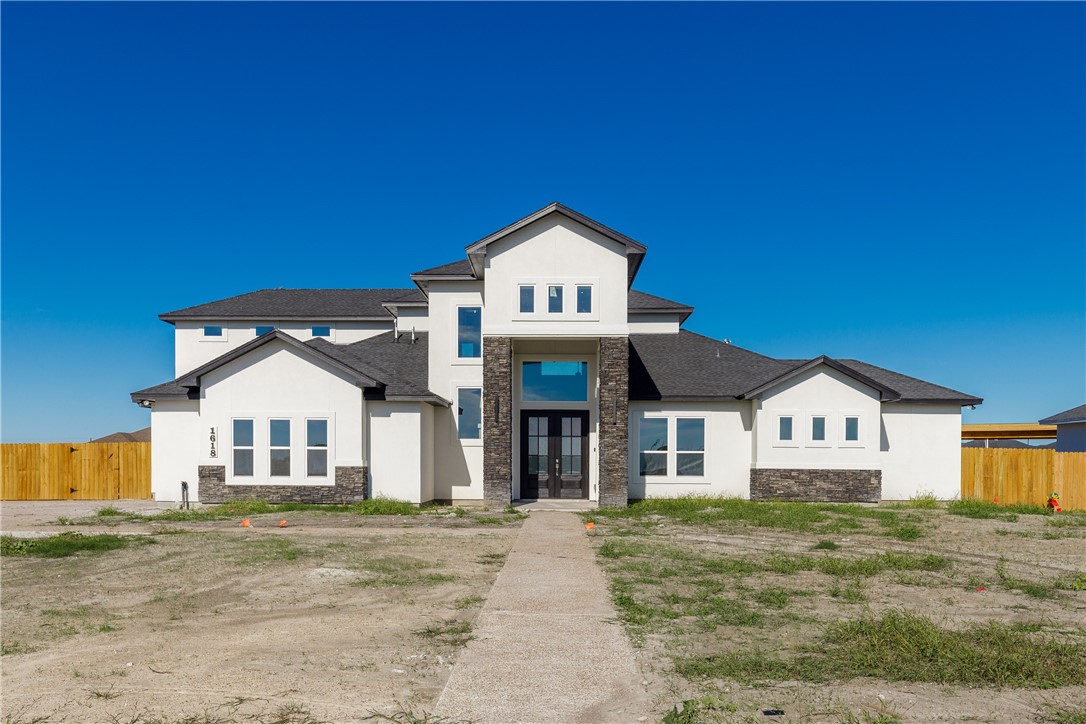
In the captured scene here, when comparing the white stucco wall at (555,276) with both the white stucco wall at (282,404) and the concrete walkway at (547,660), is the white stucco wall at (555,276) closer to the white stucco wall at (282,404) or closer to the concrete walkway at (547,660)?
the white stucco wall at (282,404)

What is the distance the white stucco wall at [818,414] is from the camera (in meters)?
22.0

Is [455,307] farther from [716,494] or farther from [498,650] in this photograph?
[498,650]

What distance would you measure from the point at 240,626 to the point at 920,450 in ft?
71.4

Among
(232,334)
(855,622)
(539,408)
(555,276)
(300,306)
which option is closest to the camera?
(855,622)

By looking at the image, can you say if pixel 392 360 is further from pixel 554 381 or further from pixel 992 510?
pixel 992 510

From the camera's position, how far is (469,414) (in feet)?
73.0

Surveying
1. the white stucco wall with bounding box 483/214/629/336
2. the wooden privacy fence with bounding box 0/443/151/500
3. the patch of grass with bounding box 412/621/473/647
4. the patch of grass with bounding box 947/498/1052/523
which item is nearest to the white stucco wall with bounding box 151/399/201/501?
the wooden privacy fence with bounding box 0/443/151/500

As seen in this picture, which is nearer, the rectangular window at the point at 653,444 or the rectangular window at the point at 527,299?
the rectangular window at the point at 527,299

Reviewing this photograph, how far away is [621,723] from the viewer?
5.14 metres

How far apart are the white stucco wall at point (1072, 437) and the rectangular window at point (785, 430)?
14955 mm

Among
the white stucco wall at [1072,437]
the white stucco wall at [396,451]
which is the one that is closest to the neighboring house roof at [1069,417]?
the white stucco wall at [1072,437]

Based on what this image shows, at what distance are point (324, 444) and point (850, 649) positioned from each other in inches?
640

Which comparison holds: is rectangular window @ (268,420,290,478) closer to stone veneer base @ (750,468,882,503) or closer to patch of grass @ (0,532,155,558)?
patch of grass @ (0,532,155,558)

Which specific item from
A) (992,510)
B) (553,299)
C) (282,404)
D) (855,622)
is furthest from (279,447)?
(992,510)
